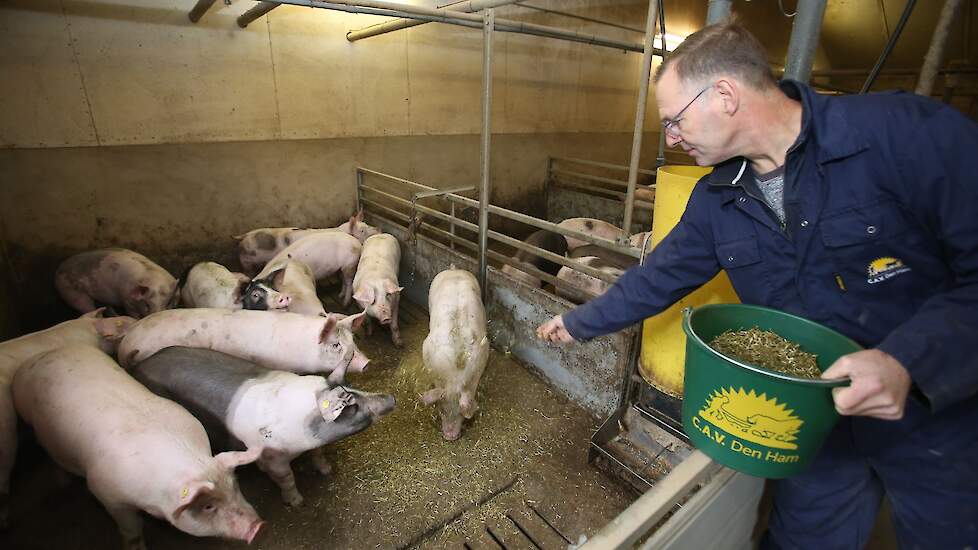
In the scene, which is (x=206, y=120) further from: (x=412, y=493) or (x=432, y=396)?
(x=412, y=493)

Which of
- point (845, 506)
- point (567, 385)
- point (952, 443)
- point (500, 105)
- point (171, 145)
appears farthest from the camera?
point (500, 105)

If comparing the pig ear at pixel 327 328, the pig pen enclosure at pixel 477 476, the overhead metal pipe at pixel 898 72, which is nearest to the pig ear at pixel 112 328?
the pig pen enclosure at pixel 477 476

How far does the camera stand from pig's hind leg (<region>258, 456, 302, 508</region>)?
236cm

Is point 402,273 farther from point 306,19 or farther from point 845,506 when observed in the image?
point 845,506

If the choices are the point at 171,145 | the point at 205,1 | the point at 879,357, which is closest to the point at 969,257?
the point at 879,357

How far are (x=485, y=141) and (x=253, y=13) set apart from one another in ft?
8.70

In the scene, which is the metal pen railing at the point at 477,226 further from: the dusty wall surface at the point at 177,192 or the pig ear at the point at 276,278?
the pig ear at the point at 276,278

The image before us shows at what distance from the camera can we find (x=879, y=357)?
96 cm

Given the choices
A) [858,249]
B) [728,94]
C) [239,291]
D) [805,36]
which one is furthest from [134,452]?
[805,36]

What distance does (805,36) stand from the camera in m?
1.92

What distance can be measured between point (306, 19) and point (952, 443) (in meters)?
6.12

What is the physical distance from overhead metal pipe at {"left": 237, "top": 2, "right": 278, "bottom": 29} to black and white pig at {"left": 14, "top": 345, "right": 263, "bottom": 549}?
321cm

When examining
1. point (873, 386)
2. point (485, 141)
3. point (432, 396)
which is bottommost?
point (432, 396)

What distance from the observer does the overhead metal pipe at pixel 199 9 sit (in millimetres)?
4033
